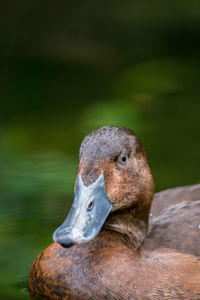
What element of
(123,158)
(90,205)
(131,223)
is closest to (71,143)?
(131,223)

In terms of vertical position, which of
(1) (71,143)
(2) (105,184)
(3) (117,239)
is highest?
(1) (71,143)

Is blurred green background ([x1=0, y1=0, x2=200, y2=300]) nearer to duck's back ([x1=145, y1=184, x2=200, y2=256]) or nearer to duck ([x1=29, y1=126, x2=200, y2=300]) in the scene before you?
duck ([x1=29, y1=126, x2=200, y2=300])

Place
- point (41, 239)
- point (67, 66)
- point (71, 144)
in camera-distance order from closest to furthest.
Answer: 1. point (41, 239)
2. point (71, 144)
3. point (67, 66)

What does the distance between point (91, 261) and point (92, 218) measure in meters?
0.33

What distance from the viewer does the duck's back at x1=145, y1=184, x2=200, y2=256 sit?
3.91 meters

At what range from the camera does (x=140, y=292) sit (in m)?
3.68

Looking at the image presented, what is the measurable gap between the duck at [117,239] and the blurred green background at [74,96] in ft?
1.16

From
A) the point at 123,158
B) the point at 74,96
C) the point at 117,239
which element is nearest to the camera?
the point at 123,158

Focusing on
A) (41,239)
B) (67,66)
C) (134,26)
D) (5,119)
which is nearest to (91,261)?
(41,239)

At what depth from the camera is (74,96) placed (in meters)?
7.17

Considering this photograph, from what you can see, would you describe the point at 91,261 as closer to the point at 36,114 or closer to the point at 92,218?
the point at 92,218

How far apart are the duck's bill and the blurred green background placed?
2.33ft

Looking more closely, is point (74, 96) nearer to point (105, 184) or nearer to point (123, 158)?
point (123, 158)

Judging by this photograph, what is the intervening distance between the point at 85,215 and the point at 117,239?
0.46 metres
